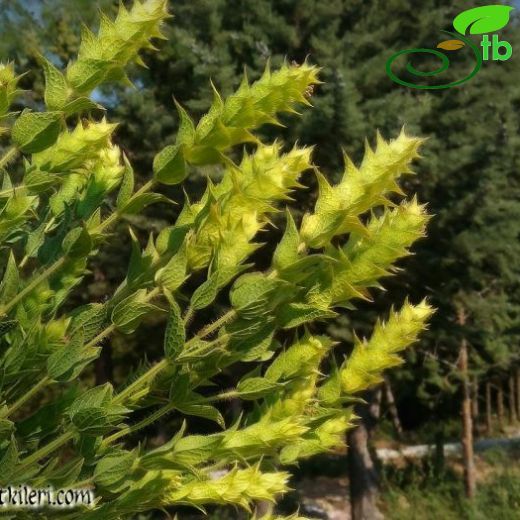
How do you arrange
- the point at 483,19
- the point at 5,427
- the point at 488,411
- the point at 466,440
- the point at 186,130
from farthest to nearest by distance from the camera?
the point at 488,411 → the point at 466,440 → the point at 483,19 → the point at 186,130 → the point at 5,427

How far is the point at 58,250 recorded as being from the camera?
4.16 feet

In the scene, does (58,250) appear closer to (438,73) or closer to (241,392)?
(241,392)

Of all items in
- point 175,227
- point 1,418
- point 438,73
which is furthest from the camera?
point 438,73

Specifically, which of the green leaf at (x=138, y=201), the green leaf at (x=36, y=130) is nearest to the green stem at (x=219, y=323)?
the green leaf at (x=138, y=201)

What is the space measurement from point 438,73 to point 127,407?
6.24m

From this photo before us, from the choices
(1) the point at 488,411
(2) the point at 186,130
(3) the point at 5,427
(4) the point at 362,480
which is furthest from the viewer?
(1) the point at 488,411

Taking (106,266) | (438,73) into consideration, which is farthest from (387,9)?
(106,266)

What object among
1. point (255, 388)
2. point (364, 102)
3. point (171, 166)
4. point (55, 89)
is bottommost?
point (255, 388)

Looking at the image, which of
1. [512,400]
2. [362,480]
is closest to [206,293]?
[362,480]

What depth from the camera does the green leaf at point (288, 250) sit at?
112 cm

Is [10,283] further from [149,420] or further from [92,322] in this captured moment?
[149,420]

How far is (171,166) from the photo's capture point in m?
1.20

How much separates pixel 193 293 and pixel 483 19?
6758 mm

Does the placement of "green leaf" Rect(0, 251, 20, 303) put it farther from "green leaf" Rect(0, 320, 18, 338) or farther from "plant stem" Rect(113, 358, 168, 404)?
"plant stem" Rect(113, 358, 168, 404)
